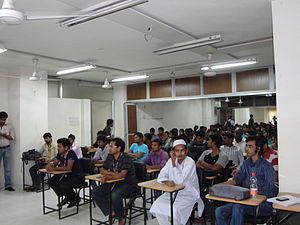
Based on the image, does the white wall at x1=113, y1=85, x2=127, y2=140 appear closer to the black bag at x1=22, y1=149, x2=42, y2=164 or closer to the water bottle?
the black bag at x1=22, y1=149, x2=42, y2=164

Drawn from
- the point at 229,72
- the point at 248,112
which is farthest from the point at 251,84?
the point at 248,112

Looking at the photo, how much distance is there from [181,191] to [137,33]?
238 centimetres

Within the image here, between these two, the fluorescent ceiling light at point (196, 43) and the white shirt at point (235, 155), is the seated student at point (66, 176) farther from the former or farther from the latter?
the white shirt at point (235, 155)

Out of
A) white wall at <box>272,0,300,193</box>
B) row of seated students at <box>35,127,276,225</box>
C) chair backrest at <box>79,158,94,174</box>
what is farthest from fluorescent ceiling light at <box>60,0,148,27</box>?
chair backrest at <box>79,158,94,174</box>

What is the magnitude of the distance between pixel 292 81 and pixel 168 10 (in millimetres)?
1619

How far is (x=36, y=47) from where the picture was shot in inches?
194

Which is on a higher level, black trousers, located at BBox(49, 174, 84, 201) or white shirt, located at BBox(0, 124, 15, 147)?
white shirt, located at BBox(0, 124, 15, 147)

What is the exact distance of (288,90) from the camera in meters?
3.03

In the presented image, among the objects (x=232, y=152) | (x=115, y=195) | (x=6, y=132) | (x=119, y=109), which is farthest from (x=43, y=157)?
(x=232, y=152)

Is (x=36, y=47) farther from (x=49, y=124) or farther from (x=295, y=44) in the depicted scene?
(x=295, y=44)

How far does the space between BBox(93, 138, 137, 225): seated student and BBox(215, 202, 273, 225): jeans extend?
1.42 m

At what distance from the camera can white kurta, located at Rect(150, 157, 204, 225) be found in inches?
137

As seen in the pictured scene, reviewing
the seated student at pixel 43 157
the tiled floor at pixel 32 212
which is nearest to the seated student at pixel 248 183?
the tiled floor at pixel 32 212

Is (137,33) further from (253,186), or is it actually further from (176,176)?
(253,186)
